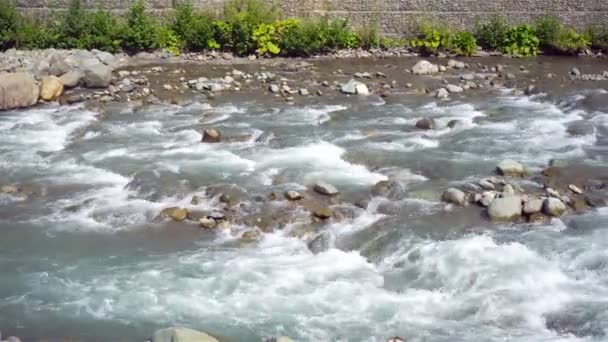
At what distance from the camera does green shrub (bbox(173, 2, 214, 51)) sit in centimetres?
1545

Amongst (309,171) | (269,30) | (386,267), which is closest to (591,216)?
(386,267)

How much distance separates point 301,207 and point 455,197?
5.16 feet

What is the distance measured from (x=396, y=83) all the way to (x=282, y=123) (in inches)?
120

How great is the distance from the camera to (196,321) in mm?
6328

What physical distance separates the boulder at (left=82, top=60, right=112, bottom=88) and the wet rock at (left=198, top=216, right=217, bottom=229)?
583 centimetres

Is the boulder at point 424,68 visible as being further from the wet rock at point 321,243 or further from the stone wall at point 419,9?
the wet rock at point 321,243

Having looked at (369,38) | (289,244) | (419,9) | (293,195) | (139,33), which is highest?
(419,9)

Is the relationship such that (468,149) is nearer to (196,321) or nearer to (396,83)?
(396,83)

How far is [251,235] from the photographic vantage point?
7871mm

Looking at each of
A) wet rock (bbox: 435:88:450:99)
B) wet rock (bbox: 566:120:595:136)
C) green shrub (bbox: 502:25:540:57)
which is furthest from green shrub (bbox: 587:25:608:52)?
wet rock (bbox: 566:120:595:136)

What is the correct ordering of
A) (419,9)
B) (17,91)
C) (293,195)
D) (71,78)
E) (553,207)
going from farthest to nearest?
(419,9) < (71,78) < (17,91) < (293,195) < (553,207)

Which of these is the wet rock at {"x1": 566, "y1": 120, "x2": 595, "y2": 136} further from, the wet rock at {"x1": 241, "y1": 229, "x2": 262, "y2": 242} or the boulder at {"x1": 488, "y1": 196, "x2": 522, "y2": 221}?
the wet rock at {"x1": 241, "y1": 229, "x2": 262, "y2": 242}

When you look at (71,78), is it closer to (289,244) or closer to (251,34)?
(251,34)

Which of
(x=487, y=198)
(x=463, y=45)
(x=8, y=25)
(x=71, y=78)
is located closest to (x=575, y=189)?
(x=487, y=198)
